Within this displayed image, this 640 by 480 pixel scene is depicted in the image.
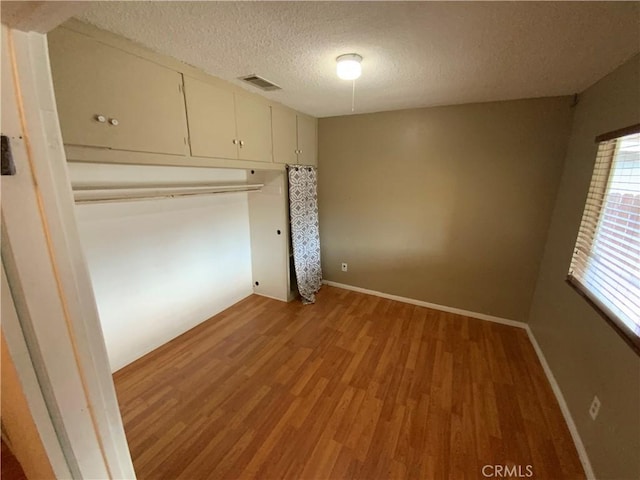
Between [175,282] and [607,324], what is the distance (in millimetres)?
3160

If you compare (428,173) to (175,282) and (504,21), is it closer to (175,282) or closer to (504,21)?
(504,21)

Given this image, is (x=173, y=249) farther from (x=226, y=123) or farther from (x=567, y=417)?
(x=567, y=417)

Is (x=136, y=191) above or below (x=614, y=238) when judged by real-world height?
above

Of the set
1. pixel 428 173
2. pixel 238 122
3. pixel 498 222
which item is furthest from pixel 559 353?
pixel 238 122

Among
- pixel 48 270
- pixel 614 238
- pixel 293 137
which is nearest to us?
pixel 48 270

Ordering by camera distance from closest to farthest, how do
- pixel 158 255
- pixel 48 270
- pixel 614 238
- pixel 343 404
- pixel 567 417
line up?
pixel 48 270, pixel 614 238, pixel 567 417, pixel 343 404, pixel 158 255

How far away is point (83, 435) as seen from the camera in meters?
0.73

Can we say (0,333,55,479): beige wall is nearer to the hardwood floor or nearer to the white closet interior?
the hardwood floor

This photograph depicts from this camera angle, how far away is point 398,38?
139 cm

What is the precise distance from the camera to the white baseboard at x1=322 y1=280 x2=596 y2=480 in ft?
4.91

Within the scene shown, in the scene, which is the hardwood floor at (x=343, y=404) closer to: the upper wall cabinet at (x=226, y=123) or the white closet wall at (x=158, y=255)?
the white closet wall at (x=158, y=255)

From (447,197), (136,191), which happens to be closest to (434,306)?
(447,197)

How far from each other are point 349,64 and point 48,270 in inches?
67.8

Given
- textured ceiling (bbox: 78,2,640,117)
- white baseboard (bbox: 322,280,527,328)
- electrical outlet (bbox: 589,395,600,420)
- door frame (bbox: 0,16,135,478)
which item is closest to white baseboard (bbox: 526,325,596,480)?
electrical outlet (bbox: 589,395,600,420)
